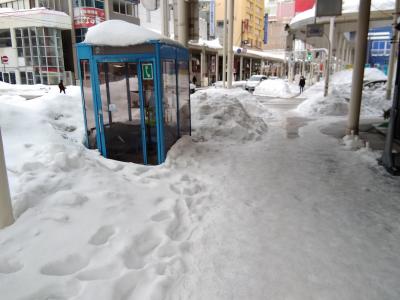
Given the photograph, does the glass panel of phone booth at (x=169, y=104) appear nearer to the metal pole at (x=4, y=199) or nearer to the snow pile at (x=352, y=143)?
the metal pole at (x=4, y=199)

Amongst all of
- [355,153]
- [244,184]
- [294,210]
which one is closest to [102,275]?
[294,210]

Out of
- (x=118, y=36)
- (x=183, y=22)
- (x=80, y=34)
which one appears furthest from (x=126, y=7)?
(x=118, y=36)

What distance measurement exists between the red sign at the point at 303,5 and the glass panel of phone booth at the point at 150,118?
2538 cm

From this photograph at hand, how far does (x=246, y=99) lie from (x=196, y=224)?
12166 mm

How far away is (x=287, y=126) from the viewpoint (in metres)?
13.2

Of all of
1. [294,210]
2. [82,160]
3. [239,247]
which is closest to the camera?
[239,247]

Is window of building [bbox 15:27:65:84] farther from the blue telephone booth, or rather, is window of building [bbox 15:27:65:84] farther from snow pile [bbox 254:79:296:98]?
the blue telephone booth

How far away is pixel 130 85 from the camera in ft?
23.5

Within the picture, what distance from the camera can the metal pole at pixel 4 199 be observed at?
139 inches

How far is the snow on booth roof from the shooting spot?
6.37m

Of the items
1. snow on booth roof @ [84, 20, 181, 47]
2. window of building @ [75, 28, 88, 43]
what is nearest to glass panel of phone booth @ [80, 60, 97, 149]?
snow on booth roof @ [84, 20, 181, 47]

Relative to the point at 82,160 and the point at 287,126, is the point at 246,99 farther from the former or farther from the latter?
the point at 82,160

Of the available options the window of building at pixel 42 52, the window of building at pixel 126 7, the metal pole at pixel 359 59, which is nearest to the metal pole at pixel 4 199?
the metal pole at pixel 359 59

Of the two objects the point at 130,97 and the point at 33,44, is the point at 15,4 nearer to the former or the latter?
the point at 33,44
